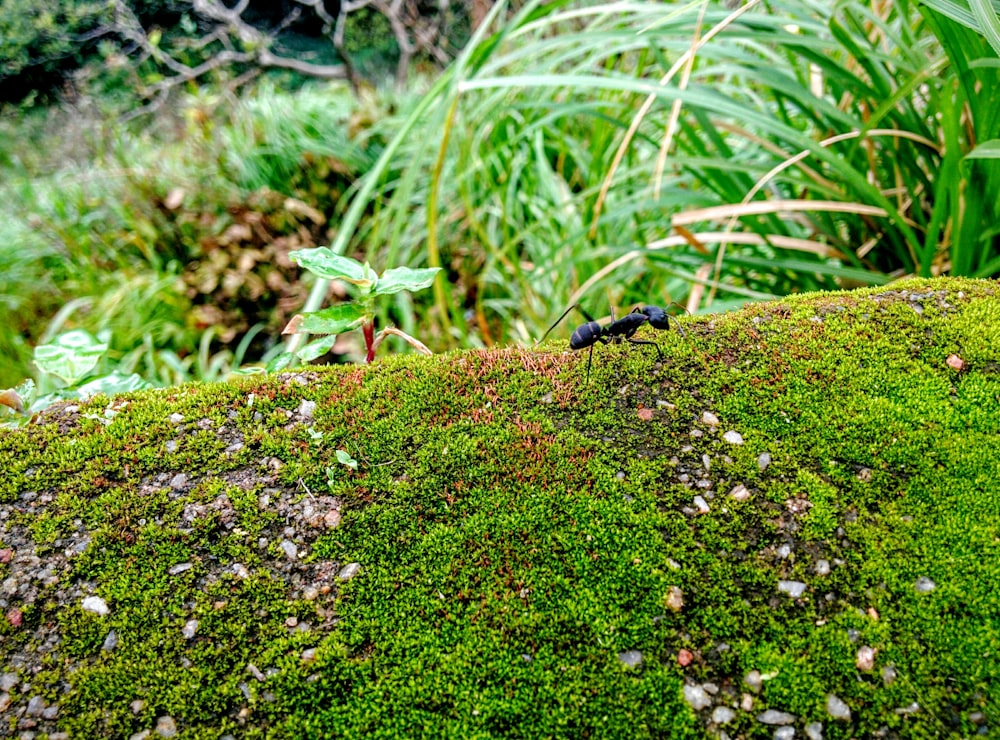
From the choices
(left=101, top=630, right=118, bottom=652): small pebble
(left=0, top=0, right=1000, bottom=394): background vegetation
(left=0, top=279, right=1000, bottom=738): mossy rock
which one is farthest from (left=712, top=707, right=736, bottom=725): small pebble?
(left=0, top=0, right=1000, bottom=394): background vegetation

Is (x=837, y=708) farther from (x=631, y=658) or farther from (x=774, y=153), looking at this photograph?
(x=774, y=153)

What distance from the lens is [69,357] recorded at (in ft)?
4.63

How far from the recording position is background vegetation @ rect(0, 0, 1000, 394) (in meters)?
1.70

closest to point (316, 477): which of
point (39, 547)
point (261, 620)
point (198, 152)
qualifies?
point (261, 620)

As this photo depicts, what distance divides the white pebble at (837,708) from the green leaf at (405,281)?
3.03 feet

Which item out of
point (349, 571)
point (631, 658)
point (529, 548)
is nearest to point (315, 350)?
point (349, 571)

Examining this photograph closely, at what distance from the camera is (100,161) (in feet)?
14.8

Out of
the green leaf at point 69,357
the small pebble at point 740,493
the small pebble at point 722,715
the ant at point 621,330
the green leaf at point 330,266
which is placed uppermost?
the green leaf at point 330,266

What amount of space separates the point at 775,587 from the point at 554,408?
0.44m

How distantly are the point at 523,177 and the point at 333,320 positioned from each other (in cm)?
239

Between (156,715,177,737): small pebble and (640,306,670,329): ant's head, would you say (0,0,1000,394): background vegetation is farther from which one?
(156,715,177,737): small pebble

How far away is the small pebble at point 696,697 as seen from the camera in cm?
77

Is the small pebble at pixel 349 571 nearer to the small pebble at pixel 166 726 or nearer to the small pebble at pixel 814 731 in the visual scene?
the small pebble at pixel 166 726

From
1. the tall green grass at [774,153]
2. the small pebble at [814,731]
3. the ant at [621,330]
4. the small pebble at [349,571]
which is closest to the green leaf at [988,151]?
the tall green grass at [774,153]
